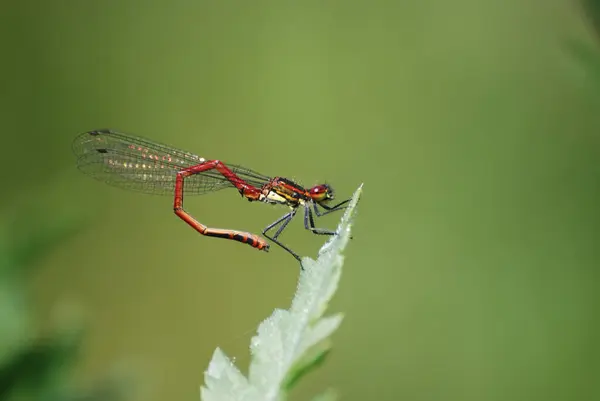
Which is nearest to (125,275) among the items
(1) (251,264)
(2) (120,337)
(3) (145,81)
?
(2) (120,337)

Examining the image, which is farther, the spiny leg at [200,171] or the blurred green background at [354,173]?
the blurred green background at [354,173]

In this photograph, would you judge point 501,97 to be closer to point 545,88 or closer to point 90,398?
point 545,88

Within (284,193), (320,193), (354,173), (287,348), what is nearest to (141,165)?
(284,193)

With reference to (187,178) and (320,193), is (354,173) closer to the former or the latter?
(187,178)

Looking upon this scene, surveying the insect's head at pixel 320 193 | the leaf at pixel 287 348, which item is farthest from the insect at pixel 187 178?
the leaf at pixel 287 348

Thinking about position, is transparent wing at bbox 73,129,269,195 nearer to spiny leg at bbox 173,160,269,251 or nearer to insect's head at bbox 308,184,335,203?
spiny leg at bbox 173,160,269,251

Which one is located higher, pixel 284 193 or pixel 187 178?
pixel 187 178

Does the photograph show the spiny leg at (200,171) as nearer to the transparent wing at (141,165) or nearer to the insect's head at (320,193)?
the transparent wing at (141,165)
